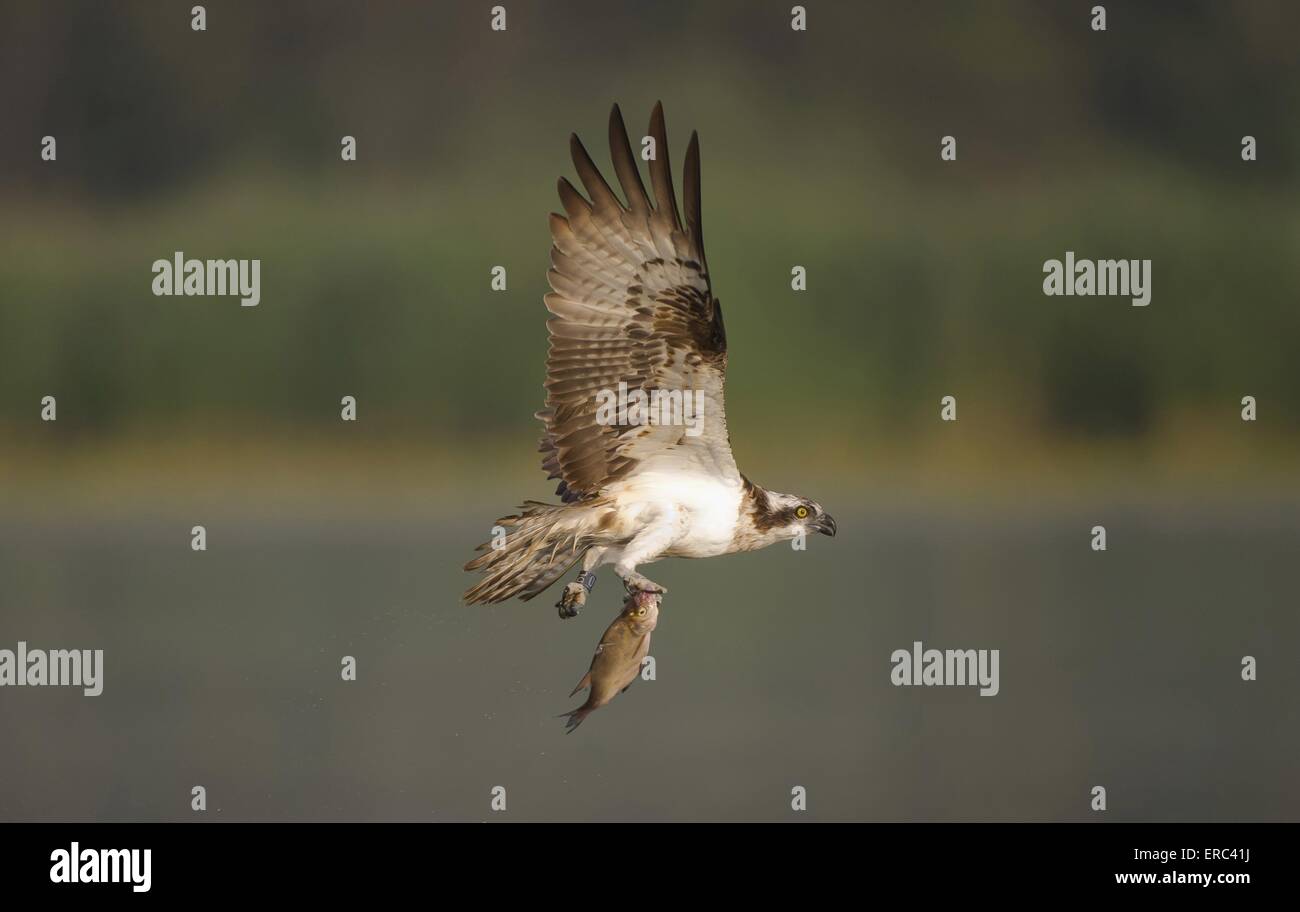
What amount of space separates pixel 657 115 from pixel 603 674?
2.05 metres

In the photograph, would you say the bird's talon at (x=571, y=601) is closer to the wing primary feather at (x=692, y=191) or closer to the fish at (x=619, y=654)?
the fish at (x=619, y=654)

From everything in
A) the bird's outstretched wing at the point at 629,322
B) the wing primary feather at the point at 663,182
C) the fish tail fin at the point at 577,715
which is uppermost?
the wing primary feather at the point at 663,182

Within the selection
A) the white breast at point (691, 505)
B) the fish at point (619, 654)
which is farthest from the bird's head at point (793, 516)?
the fish at point (619, 654)

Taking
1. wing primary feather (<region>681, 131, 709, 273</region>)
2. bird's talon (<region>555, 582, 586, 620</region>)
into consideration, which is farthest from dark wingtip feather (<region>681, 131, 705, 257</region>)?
bird's talon (<region>555, 582, 586, 620</region>)

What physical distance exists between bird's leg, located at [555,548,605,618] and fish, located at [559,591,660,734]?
→ 18 centimetres

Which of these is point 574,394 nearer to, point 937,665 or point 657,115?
point 657,115

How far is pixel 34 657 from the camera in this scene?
7969mm

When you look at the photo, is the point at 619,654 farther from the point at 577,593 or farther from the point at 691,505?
the point at 691,505

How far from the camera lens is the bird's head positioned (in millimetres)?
6426

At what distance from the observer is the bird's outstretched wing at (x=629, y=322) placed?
602cm

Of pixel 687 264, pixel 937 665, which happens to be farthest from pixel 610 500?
pixel 937 665

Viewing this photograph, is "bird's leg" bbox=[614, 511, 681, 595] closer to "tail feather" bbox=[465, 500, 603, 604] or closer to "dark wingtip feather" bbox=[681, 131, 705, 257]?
"tail feather" bbox=[465, 500, 603, 604]

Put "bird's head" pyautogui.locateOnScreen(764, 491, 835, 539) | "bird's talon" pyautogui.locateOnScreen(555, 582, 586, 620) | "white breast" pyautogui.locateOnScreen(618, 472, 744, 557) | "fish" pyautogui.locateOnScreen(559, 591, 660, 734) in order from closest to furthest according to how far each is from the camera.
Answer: "bird's talon" pyautogui.locateOnScreen(555, 582, 586, 620) < "fish" pyautogui.locateOnScreen(559, 591, 660, 734) < "white breast" pyautogui.locateOnScreen(618, 472, 744, 557) < "bird's head" pyautogui.locateOnScreen(764, 491, 835, 539)

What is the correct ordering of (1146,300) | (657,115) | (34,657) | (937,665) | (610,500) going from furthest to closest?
(1146,300) < (937,665) < (34,657) < (610,500) < (657,115)
